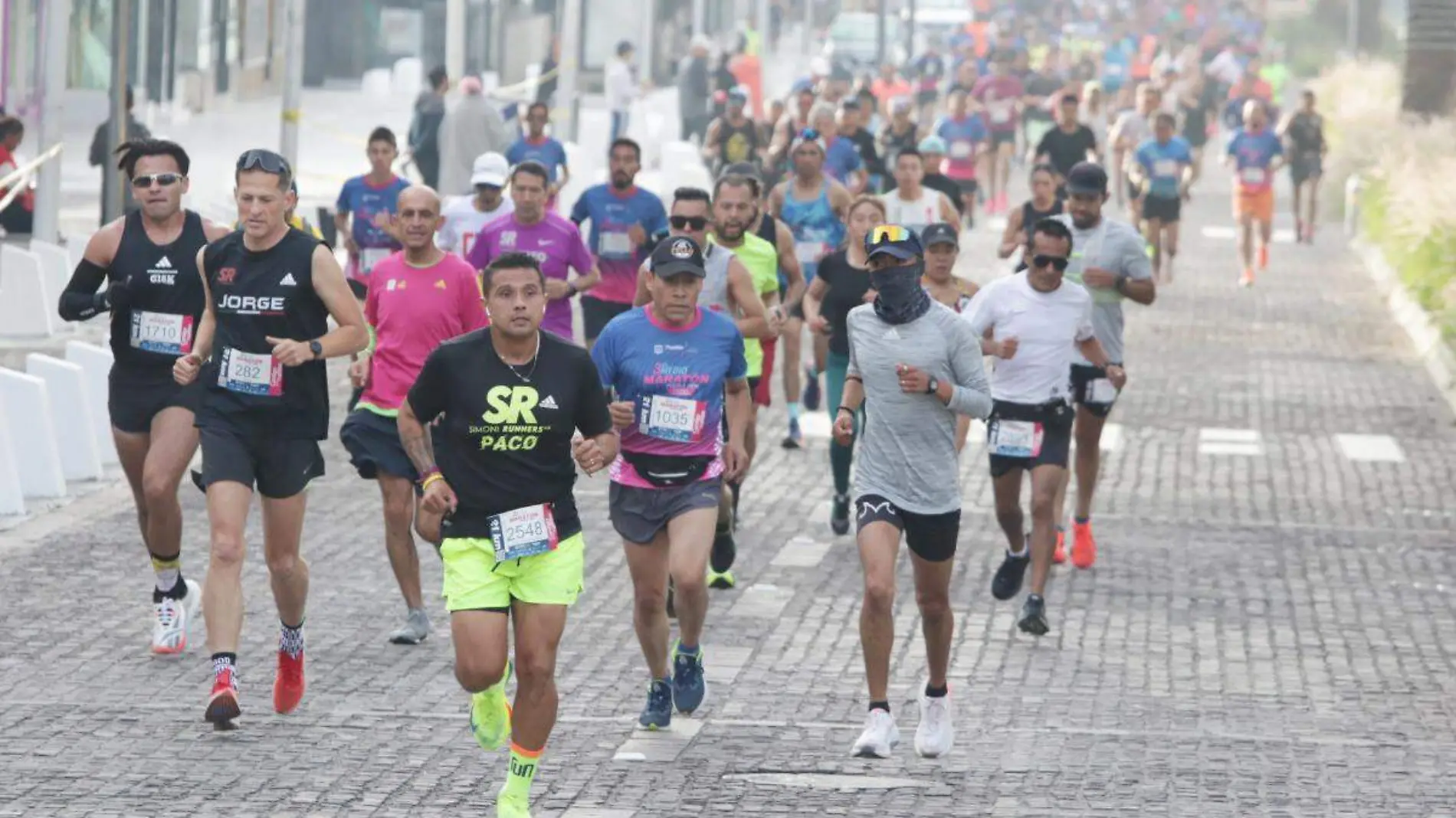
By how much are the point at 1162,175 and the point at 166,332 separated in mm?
18342

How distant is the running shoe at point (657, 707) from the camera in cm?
995

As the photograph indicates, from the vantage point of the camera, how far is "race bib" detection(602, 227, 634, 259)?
54.5 ft

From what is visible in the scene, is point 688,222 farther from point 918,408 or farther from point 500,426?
point 500,426

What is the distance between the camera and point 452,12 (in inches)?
1464

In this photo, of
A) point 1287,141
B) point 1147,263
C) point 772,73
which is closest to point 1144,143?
point 1287,141

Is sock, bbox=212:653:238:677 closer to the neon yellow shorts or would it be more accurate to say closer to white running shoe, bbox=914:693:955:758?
the neon yellow shorts

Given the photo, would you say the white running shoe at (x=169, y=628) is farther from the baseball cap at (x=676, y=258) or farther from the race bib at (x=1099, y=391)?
the race bib at (x=1099, y=391)

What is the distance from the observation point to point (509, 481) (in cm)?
860

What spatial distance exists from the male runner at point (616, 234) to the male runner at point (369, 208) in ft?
4.79

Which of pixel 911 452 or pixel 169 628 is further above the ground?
pixel 911 452

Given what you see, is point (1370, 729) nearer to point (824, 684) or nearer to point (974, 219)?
point (824, 684)

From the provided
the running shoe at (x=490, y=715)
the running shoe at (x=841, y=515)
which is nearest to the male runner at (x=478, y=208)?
the running shoe at (x=841, y=515)

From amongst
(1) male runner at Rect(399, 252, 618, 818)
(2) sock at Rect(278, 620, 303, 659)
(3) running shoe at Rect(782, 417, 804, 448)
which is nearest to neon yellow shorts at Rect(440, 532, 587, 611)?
(1) male runner at Rect(399, 252, 618, 818)

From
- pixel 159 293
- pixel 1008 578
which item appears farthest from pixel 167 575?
pixel 1008 578
